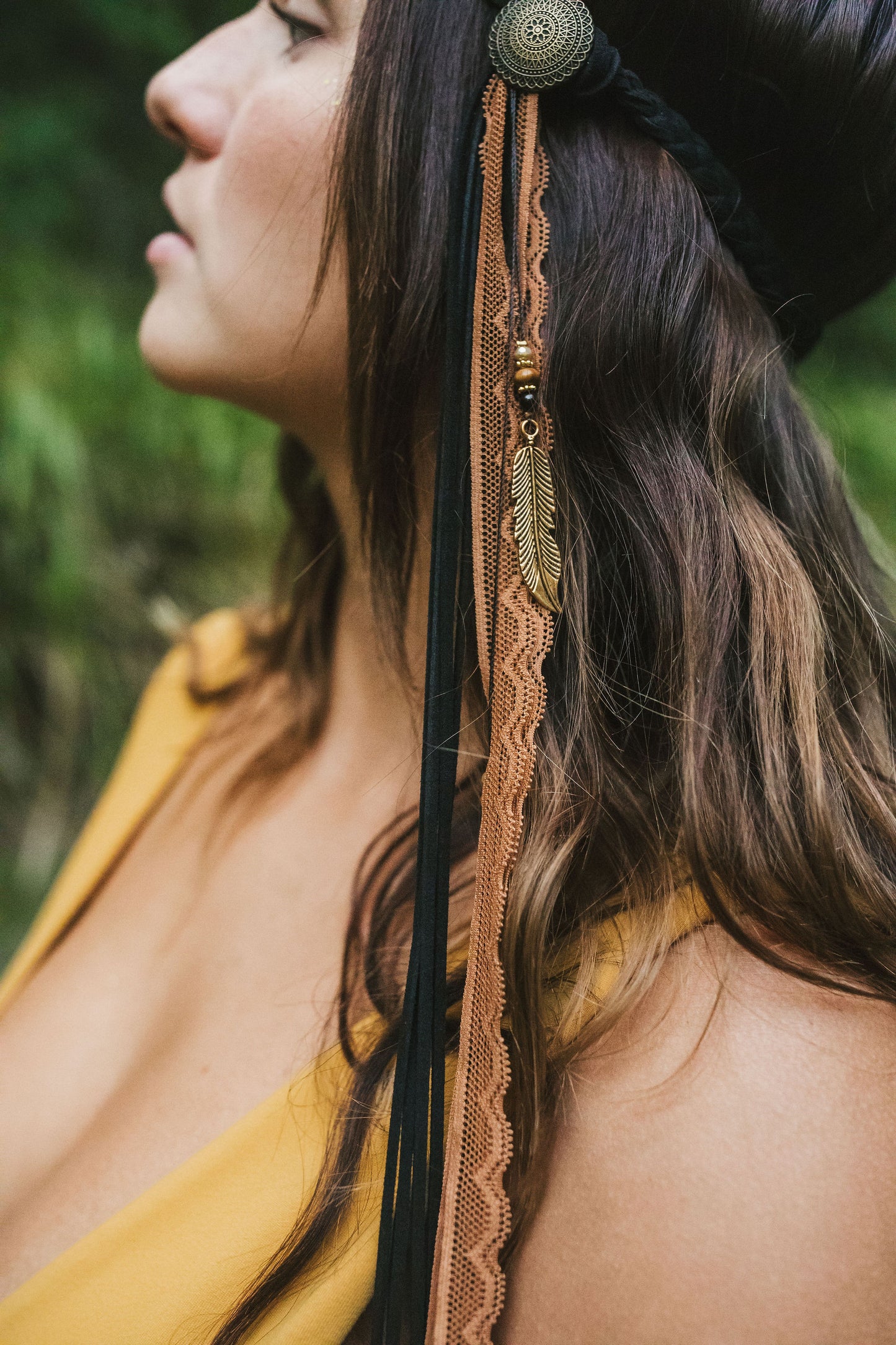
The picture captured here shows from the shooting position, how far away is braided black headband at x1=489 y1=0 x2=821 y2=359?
79 cm

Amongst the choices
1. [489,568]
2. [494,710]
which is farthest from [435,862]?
[489,568]

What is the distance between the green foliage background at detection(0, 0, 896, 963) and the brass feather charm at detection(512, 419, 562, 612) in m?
1.27

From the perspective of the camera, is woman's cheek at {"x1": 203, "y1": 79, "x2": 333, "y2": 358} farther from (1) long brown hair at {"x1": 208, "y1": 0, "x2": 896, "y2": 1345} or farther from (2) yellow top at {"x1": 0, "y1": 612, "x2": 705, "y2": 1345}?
(2) yellow top at {"x1": 0, "y1": 612, "x2": 705, "y2": 1345}

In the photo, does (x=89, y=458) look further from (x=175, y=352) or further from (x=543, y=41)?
(x=543, y=41)

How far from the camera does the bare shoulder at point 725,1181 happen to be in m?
0.62

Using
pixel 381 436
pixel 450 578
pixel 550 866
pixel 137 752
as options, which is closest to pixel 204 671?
pixel 137 752

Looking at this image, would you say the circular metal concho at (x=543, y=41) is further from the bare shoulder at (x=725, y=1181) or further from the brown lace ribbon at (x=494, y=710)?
the bare shoulder at (x=725, y=1181)

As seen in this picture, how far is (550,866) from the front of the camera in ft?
2.54

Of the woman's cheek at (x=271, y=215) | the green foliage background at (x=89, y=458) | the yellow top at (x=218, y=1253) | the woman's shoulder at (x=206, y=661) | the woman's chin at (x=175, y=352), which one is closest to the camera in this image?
the yellow top at (x=218, y=1253)

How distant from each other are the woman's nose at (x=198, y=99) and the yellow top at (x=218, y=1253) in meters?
0.94

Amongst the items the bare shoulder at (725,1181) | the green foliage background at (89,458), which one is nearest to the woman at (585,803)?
the bare shoulder at (725,1181)

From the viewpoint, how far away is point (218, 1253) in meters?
0.77

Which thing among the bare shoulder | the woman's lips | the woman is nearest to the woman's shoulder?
the woman

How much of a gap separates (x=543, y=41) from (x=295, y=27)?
319mm
